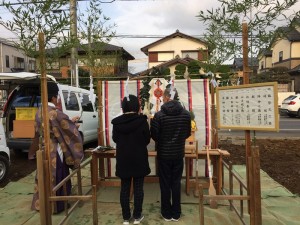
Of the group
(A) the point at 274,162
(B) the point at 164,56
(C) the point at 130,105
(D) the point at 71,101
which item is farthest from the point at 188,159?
(B) the point at 164,56

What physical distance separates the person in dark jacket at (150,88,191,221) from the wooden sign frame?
21.2 inches

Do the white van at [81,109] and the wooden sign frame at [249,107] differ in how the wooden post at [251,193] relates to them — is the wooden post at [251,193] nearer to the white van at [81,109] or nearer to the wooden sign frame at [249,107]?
the wooden sign frame at [249,107]

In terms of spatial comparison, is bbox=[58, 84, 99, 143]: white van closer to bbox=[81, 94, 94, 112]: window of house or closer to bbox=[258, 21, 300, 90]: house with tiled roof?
bbox=[81, 94, 94, 112]: window of house

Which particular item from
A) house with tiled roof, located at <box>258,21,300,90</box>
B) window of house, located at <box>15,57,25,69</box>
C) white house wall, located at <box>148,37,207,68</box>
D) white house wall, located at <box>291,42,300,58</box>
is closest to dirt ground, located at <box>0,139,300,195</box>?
house with tiled roof, located at <box>258,21,300,90</box>

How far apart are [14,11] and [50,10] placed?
38 centimetres

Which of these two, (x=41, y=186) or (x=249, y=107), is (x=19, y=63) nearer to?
(x=41, y=186)

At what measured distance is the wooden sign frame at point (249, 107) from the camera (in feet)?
10.3

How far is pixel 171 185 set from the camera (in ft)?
13.9

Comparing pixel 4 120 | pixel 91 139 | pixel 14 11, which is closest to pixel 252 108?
pixel 14 11

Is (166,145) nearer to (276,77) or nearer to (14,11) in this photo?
(14,11)

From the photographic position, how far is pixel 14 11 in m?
3.50

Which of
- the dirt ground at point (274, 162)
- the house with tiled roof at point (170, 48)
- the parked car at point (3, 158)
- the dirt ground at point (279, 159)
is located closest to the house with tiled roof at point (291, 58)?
the house with tiled roof at point (170, 48)

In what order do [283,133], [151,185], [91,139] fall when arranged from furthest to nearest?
1. [283,133]
2. [91,139]
3. [151,185]

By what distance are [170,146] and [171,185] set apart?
0.55 metres
